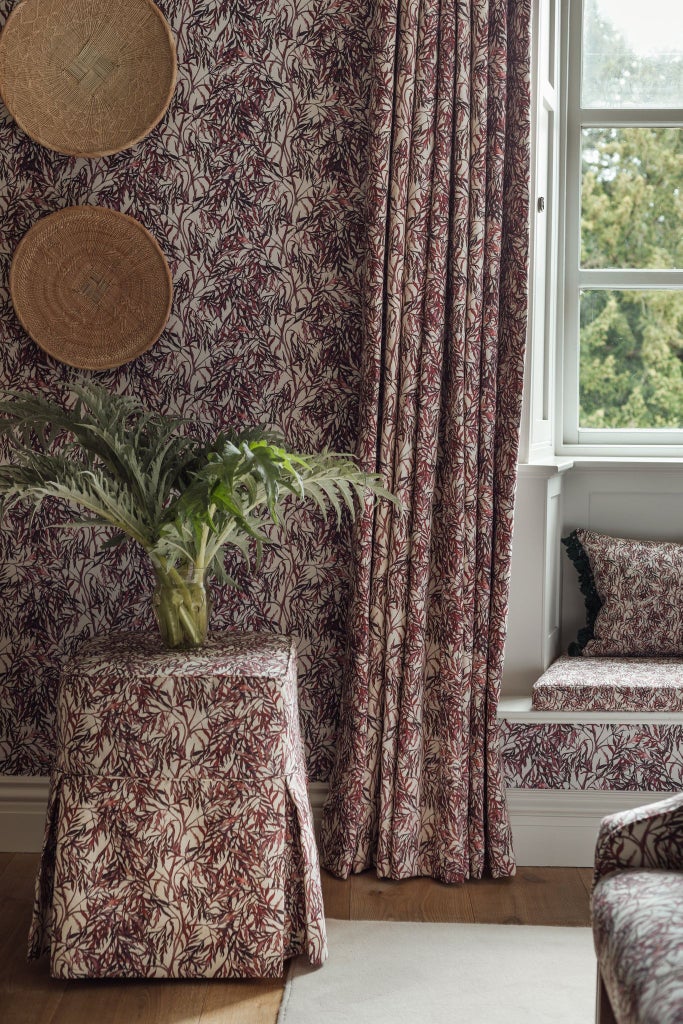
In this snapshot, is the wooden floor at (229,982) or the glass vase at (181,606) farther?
the glass vase at (181,606)

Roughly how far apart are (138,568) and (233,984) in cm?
103

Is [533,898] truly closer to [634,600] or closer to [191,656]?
[634,600]

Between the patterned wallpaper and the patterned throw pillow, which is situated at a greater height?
the patterned wallpaper

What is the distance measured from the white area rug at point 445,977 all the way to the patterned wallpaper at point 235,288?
0.62 meters

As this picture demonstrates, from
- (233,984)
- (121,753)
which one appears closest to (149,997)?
(233,984)

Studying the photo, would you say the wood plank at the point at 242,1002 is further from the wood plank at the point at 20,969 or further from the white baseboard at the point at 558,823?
the white baseboard at the point at 558,823

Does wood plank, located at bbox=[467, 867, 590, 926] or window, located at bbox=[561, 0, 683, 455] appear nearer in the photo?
wood plank, located at bbox=[467, 867, 590, 926]

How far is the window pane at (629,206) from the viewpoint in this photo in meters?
2.98

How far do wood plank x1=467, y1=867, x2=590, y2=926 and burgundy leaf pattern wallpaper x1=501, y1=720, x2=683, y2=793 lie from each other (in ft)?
0.69

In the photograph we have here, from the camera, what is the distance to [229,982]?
2018mm

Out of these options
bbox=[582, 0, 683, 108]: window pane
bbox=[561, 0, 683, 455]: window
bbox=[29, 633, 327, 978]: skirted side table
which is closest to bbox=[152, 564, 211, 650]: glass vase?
bbox=[29, 633, 327, 978]: skirted side table

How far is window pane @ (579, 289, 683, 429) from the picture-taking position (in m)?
3.02

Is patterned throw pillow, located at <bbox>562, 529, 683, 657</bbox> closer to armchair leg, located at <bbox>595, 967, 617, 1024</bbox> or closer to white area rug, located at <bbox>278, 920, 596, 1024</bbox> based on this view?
white area rug, located at <bbox>278, 920, 596, 1024</bbox>

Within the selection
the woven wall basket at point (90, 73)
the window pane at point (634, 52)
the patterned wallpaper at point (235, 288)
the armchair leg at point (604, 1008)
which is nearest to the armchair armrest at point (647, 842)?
the armchair leg at point (604, 1008)
